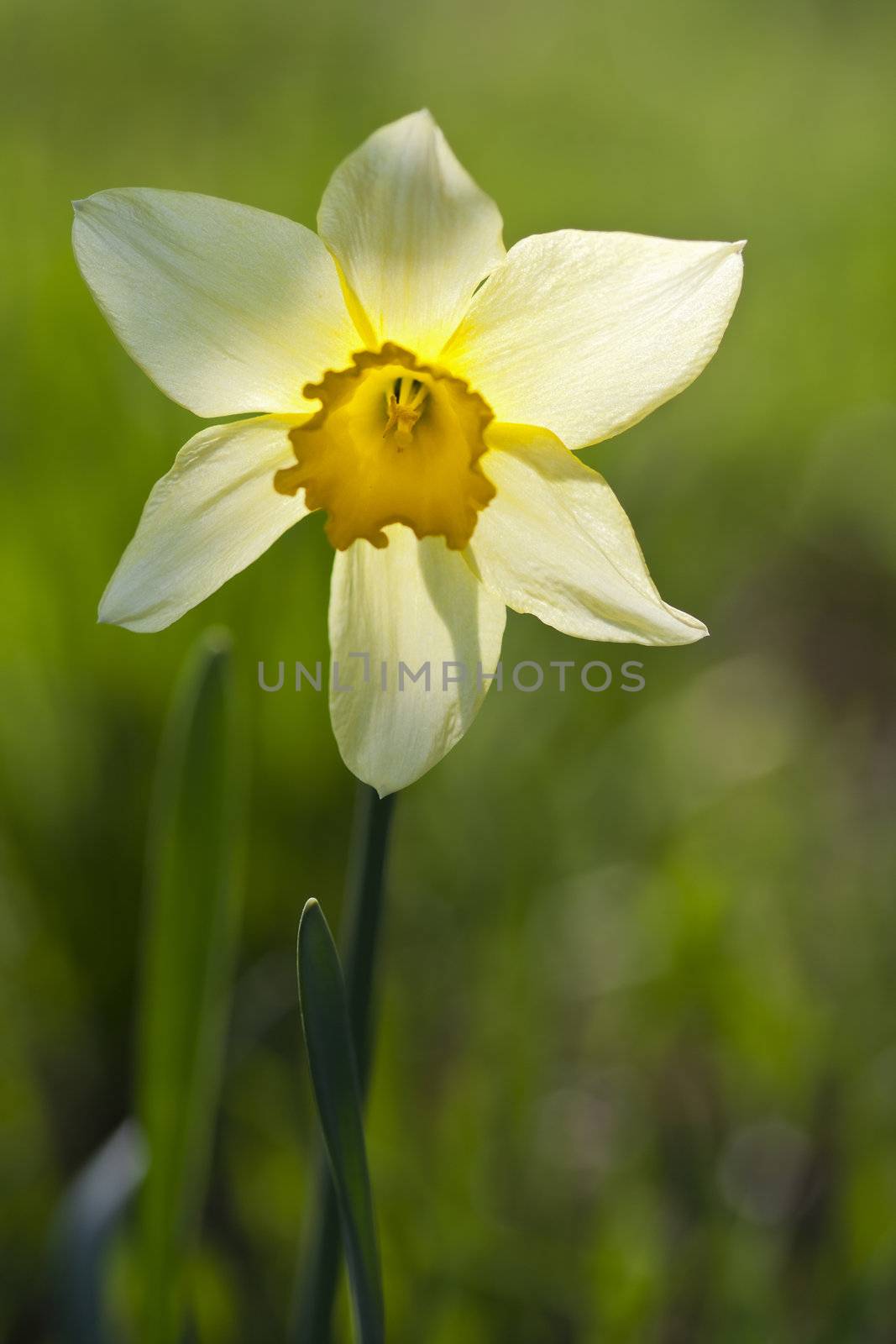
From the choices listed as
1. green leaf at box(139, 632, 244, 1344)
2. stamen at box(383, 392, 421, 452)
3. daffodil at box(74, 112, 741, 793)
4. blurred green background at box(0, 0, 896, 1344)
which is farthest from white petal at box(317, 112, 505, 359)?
blurred green background at box(0, 0, 896, 1344)

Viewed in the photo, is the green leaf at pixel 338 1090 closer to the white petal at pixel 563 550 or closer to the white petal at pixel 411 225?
the white petal at pixel 563 550

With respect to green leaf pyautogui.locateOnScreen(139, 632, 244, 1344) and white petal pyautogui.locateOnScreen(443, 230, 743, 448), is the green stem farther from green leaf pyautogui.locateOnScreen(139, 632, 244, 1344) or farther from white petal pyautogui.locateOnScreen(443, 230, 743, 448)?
white petal pyautogui.locateOnScreen(443, 230, 743, 448)

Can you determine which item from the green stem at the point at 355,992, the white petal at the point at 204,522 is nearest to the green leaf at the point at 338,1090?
the green stem at the point at 355,992

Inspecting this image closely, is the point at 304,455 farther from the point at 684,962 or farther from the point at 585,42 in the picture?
the point at 585,42

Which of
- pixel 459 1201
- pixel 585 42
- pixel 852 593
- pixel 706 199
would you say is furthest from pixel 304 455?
pixel 585 42

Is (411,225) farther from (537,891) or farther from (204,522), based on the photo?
(537,891)

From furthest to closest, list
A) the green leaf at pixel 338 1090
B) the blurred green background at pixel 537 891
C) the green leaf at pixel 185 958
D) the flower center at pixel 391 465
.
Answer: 1. the blurred green background at pixel 537 891
2. the green leaf at pixel 185 958
3. the flower center at pixel 391 465
4. the green leaf at pixel 338 1090
